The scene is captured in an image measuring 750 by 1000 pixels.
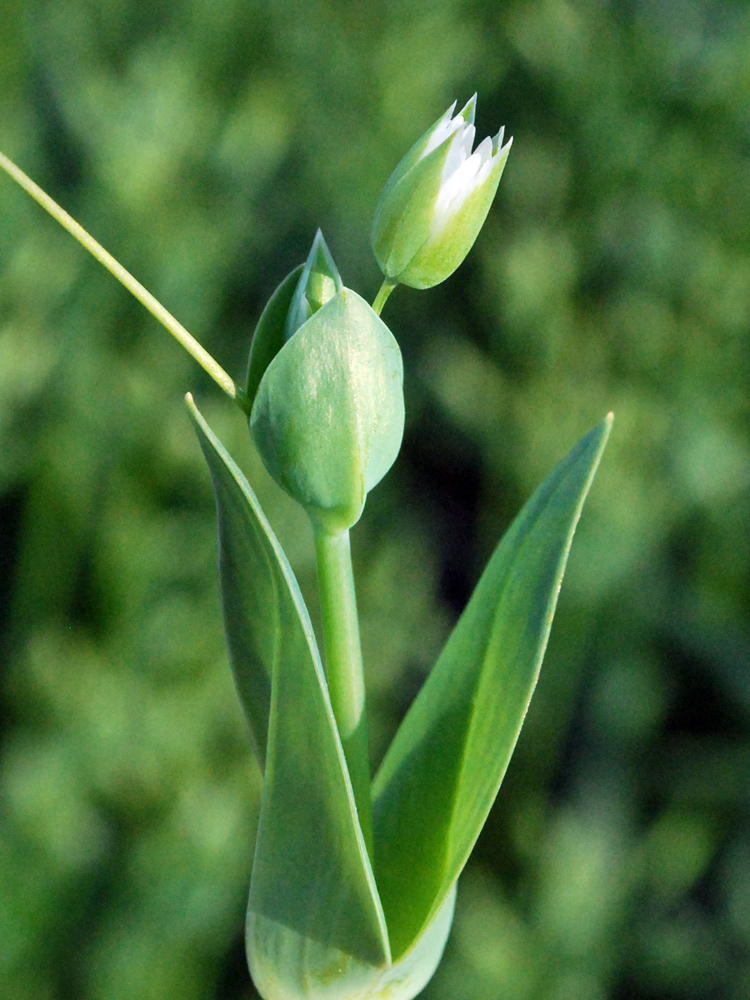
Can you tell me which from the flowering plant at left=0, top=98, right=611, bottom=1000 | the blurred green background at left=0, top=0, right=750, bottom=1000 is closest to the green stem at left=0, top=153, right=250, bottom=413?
the flowering plant at left=0, top=98, right=611, bottom=1000

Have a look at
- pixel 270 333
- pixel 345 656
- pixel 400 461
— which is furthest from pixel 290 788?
pixel 400 461

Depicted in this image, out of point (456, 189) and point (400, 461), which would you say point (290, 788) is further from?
point (400, 461)

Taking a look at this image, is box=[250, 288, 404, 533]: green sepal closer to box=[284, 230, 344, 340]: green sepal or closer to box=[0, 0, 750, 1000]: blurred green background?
box=[284, 230, 344, 340]: green sepal

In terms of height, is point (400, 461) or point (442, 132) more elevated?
point (442, 132)

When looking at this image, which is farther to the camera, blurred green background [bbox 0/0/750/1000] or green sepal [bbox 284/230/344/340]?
blurred green background [bbox 0/0/750/1000]

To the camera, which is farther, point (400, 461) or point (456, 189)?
point (400, 461)

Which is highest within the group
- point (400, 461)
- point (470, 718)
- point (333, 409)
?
point (333, 409)
